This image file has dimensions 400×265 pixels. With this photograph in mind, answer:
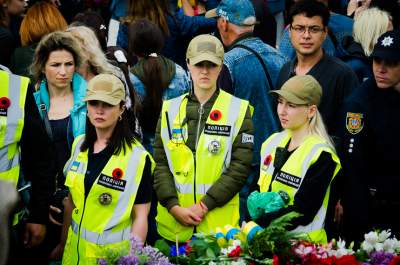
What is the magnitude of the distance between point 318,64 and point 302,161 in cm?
152

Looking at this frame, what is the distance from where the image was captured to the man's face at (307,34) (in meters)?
6.96

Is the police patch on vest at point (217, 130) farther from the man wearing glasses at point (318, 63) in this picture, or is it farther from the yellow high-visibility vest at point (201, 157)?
the man wearing glasses at point (318, 63)

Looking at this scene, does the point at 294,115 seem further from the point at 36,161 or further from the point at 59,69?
the point at 59,69

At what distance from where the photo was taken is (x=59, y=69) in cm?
666

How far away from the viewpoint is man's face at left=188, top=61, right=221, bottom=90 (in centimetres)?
627

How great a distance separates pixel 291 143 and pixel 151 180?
3.25 ft

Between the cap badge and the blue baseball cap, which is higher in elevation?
the blue baseball cap

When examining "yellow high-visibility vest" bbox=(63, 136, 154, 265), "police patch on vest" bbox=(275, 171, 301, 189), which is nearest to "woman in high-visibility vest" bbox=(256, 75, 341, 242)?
"police patch on vest" bbox=(275, 171, 301, 189)

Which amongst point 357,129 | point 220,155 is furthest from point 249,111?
point 357,129

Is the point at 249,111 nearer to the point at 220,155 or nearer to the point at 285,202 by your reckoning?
the point at 220,155

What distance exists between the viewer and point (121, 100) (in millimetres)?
5852

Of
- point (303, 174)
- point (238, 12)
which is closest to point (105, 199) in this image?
point (303, 174)

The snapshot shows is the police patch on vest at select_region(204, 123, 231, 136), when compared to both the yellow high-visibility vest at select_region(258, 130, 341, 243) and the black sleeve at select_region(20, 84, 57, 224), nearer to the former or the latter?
the yellow high-visibility vest at select_region(258, 130, 341, 243)

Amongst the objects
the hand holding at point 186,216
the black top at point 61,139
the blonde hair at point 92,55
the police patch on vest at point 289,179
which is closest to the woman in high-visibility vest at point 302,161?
the police patch on vest at point 289,179
